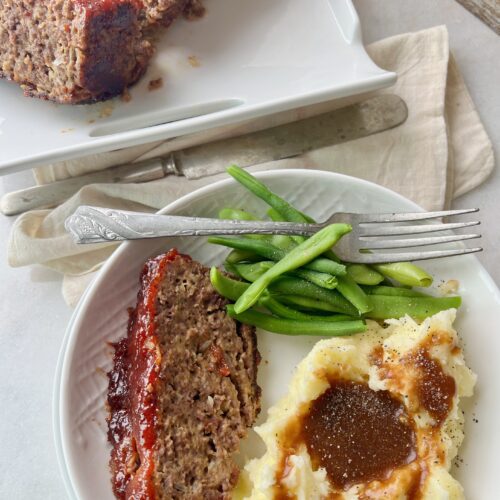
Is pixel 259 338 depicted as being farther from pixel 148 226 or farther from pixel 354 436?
pixel 148 226

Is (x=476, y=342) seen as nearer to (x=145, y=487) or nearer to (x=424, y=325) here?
(x=424, y=325)

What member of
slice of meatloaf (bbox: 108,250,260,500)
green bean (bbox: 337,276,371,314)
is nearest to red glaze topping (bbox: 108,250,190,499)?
slice of meatloaf (bbox: 108,250,260,500)

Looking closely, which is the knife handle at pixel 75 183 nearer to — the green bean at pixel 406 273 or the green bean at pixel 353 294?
the green bean at pixel 353 294

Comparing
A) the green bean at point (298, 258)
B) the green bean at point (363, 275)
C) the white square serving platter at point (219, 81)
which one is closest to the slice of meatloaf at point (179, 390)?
the green bean at point (298, 258)

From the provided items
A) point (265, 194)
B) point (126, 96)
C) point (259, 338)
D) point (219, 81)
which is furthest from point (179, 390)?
point (219, 81)

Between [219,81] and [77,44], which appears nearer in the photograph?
[77,44]

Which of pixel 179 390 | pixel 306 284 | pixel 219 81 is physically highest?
pixel 219 81
